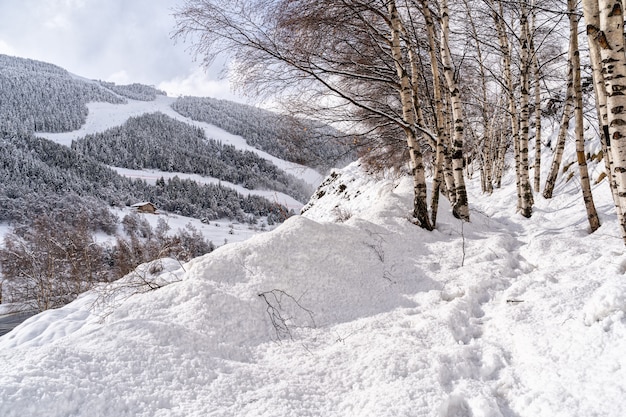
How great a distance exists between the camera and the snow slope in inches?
78.1

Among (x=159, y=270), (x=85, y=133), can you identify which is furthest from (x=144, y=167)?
(x=159, y=270)

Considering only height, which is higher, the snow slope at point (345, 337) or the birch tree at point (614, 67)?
the birch tree at point (614, 67)

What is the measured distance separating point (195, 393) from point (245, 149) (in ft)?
495

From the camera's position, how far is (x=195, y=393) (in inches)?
85.6

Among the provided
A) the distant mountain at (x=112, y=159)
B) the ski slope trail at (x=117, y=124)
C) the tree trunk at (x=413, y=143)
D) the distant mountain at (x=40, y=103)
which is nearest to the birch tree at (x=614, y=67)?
the tree trunk at (x=413, y=143)

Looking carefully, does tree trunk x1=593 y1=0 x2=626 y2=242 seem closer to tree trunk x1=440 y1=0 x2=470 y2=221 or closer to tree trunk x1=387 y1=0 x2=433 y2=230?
tree trunk x1=387 y1=0 x2=433 y2=230

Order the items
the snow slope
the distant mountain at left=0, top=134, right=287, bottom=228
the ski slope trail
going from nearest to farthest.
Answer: the snow slope, the distant mountain at left=0, top=134, right=287, bottom=228, the ski slope trail

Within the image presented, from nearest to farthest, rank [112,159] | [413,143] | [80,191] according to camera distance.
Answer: [413,143] < [80,191] < [112,159]

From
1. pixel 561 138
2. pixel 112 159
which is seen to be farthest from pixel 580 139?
pixel 112 159

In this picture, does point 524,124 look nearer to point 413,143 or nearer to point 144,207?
point 413,143

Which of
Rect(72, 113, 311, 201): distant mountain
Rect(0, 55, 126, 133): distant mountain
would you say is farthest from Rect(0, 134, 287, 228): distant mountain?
Rect(0, 55, 126, 133): distant mountain

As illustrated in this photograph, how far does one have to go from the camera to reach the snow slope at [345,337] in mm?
1983

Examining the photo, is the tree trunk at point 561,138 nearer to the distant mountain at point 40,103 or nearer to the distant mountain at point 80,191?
the distant mountain at point 80,191

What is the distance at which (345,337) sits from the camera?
3.07m
